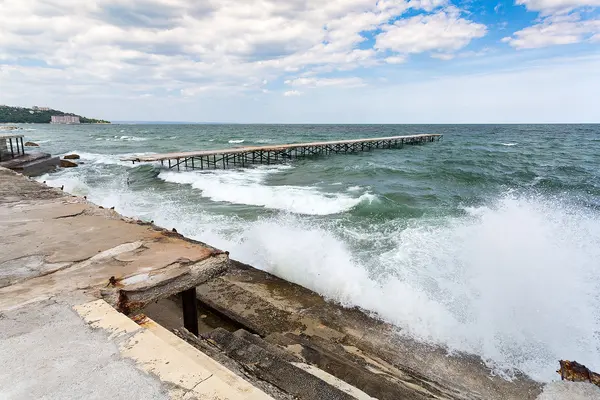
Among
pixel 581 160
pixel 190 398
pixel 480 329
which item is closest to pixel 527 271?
pixel 480 329

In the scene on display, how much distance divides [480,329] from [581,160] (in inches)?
1232

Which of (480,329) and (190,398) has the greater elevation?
(190,398)

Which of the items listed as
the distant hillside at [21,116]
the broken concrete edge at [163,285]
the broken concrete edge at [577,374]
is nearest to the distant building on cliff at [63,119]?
the distant hillside at [21,116]

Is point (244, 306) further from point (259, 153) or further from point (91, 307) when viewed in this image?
point (259, 153)

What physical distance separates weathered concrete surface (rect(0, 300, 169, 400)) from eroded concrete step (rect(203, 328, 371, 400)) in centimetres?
100

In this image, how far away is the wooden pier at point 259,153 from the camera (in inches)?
891

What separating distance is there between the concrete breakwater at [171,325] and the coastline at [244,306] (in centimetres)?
2

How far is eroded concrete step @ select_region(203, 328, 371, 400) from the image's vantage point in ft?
8.87

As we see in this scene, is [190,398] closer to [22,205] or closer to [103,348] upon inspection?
[103,348]

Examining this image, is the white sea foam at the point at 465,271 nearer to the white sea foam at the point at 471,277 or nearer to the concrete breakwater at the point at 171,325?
the white sea foam at the point at 471,277

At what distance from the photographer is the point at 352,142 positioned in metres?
37.2

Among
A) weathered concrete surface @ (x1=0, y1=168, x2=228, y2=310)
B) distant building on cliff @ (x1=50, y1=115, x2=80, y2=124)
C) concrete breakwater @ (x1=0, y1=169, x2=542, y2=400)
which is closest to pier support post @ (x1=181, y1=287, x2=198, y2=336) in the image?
concrete breakwater @ (x1=0, y1=169, x2=542, y2=400)

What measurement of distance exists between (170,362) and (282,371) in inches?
47.2

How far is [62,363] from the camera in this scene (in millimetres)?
1957
